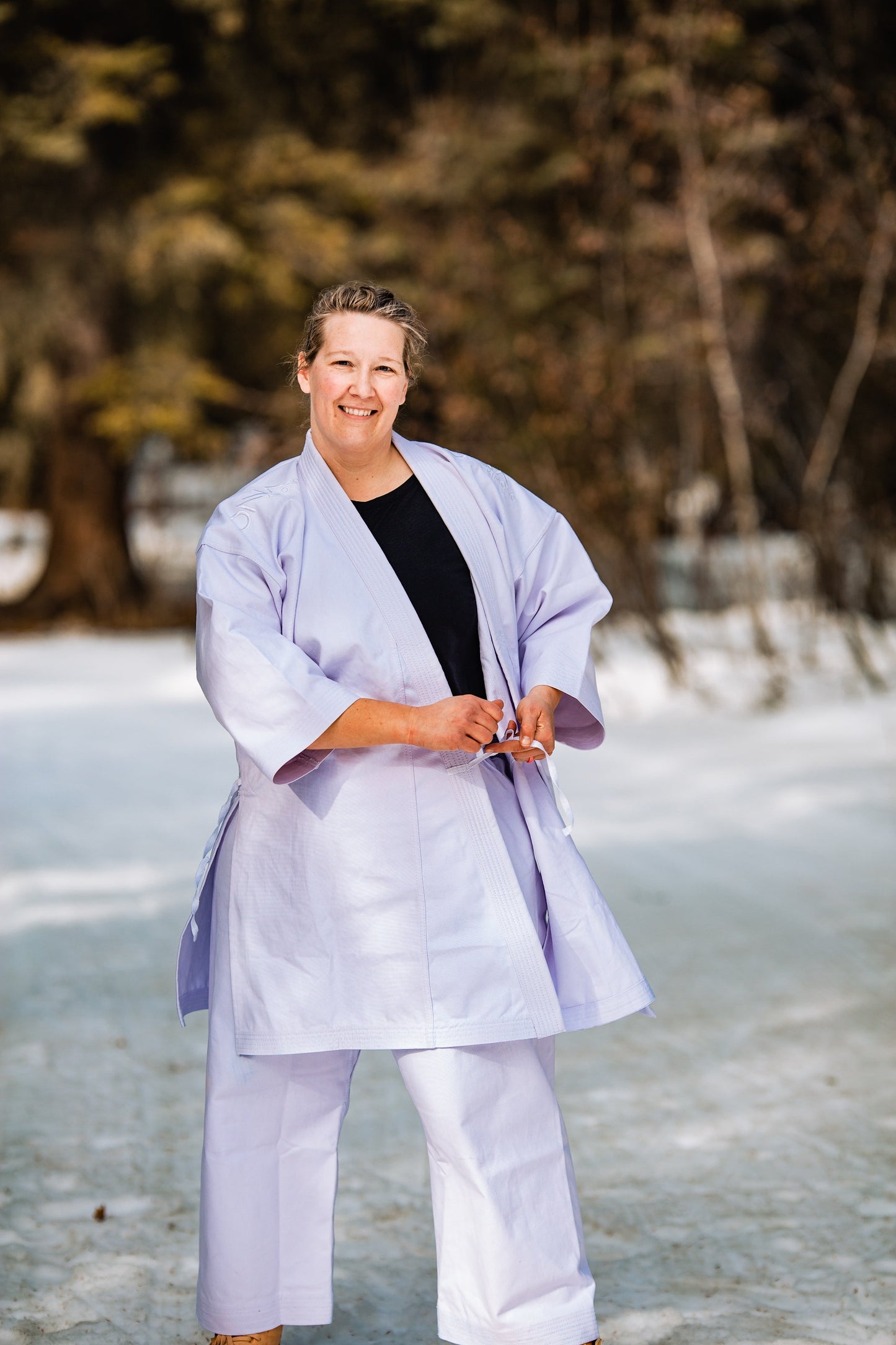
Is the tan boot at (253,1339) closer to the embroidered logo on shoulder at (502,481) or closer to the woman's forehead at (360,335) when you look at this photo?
the embroidered logo on shoulder at (502,481)

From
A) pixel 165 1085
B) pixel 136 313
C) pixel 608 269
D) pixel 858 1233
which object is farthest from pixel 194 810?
pixel 136 313

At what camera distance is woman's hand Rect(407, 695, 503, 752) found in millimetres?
1955

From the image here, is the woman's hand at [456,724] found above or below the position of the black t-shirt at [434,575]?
below

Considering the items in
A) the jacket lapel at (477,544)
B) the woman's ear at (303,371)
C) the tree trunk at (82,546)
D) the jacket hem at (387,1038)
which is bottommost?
the jacket hem at (387,1038)

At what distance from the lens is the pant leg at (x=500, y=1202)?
2.02 meters

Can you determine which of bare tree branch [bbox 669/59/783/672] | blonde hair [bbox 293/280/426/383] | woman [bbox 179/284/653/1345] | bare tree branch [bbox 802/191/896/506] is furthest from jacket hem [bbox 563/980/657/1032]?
bare tree branch [bbox 802/191/896/506]

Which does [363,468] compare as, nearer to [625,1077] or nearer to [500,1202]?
[500,1202]

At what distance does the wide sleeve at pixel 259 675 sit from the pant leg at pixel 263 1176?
0.26 m

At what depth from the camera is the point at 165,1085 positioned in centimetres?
348

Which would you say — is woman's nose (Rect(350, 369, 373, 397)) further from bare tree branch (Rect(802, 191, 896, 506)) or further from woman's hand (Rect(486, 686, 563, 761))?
bare tree branch (Rect(802, 191, 896, 506))

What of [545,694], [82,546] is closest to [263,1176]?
[545,694]

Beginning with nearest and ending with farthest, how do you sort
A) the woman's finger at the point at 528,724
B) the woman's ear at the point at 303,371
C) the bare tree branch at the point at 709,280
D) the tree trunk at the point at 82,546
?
the woman's finger at the point at 528,724
the woman's ear at the point at 303,371
the bare tree branch at the point at 709,280
the tree trunk at the point at 82,546

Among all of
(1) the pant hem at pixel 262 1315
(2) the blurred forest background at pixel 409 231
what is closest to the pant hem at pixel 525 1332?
(1) the pant hem at pixel 262 1315

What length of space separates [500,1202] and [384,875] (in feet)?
1.49
